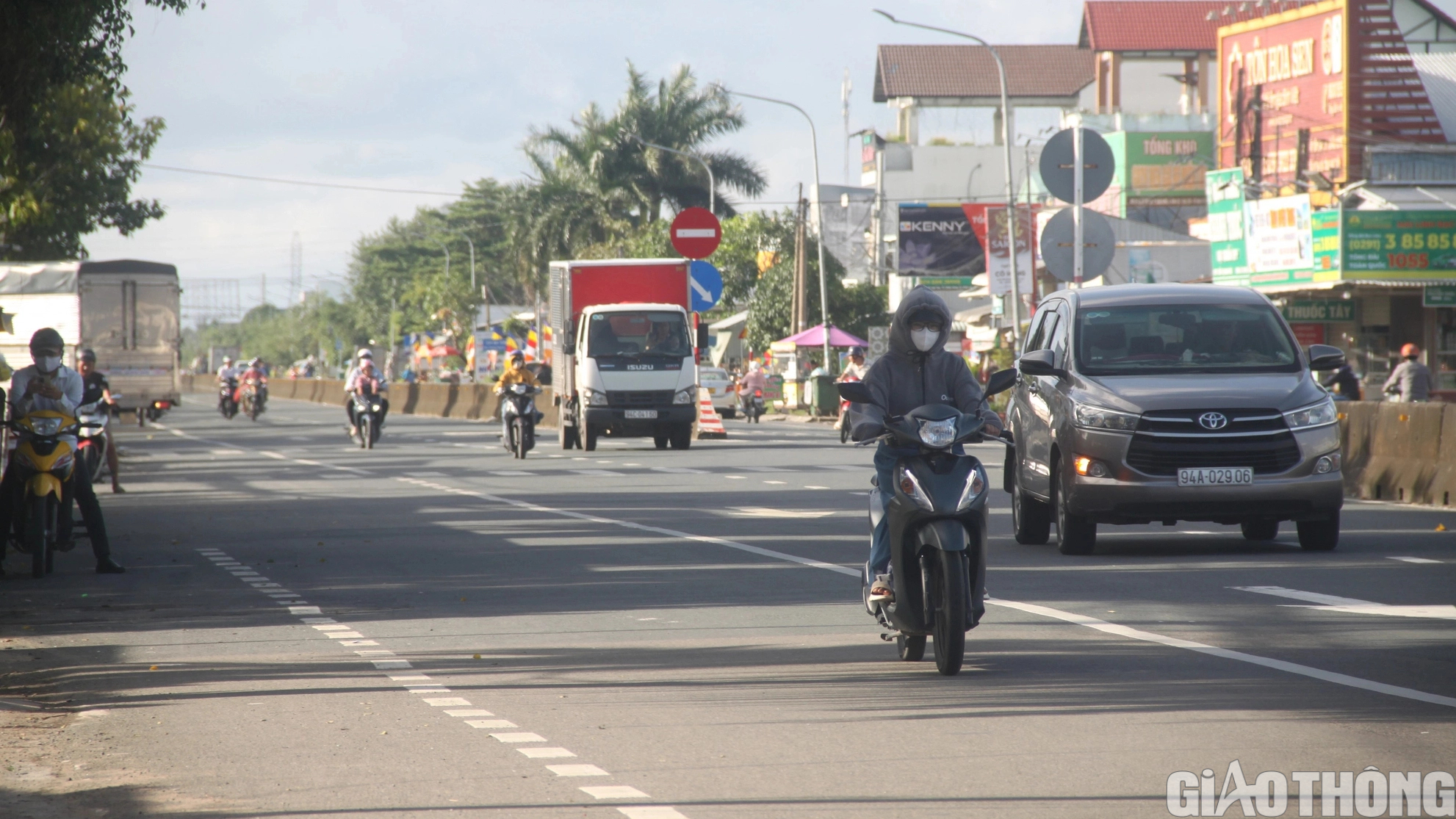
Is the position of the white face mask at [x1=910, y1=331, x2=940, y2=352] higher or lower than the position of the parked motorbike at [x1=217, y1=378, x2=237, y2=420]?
higher

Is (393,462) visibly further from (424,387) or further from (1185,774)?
(424,387)

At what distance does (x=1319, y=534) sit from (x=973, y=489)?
6.25m

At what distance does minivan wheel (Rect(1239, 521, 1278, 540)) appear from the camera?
13945 millimetres

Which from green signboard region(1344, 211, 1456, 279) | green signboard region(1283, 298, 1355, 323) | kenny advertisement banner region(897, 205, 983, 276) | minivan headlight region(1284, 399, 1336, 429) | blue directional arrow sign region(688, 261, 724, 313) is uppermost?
kenny advertisement banner region(897, 205, 983, 276)

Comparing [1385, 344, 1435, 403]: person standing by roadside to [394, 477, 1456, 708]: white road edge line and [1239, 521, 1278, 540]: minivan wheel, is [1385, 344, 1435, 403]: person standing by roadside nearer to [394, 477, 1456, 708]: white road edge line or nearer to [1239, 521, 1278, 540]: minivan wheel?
[1239, 521, 1278, 540]: minivan wheel

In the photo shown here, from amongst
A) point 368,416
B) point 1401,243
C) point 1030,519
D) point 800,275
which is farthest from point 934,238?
point 1030,519

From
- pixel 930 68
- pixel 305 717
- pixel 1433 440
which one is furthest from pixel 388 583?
pixel 930 68

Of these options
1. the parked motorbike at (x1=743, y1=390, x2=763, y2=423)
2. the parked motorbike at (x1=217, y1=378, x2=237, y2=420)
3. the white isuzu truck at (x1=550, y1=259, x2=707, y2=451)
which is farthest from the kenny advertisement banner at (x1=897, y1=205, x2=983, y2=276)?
the white isuzu truck at (x1=550, y1=259, x2=707, y2=451)

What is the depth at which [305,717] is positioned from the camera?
23.8 ft

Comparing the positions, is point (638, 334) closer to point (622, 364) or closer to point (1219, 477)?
point (622, 364)

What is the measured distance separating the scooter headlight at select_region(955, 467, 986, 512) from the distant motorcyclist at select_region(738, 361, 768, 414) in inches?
1731

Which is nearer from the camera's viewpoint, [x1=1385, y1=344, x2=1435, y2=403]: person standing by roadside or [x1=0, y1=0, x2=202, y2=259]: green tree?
[x1=0, y1=0, x2=202, y2=259]: green tree

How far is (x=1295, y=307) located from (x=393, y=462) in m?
20.7

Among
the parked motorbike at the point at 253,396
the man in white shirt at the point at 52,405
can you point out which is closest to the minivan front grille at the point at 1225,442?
the man in white shirt at the point at 52,405
